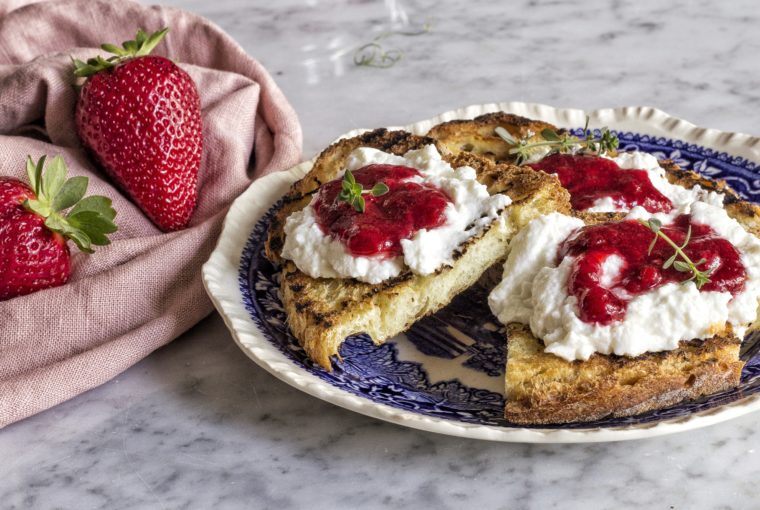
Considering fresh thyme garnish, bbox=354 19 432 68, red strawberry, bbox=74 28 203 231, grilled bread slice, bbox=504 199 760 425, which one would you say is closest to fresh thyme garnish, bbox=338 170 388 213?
grilled bread slice, bbox=504 199 760 425

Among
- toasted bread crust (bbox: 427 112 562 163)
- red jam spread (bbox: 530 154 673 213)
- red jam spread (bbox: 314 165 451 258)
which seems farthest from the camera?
toasted bread crust (bbox: 427 112 562 163)

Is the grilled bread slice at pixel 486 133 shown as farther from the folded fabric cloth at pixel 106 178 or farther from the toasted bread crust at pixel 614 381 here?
the toasted bread crust at pixel 614 381

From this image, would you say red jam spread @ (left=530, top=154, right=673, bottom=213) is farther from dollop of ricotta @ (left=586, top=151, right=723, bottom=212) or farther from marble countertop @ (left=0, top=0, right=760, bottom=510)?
marble countertop @ (left=0, top=0, right=760, bottom=510)

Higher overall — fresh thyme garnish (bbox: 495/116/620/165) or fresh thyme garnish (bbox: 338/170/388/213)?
fresh thyme garnish (bbox: 338/170/388/213)

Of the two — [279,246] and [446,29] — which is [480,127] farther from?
[446,29]

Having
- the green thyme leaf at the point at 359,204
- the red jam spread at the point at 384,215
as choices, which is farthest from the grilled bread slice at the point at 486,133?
the green thyme leaf at the point at 359,204

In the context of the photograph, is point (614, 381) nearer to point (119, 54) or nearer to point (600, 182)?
point (600, 182)

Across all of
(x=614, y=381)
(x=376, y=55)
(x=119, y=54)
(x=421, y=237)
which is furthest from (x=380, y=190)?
(x=376, y=55)
